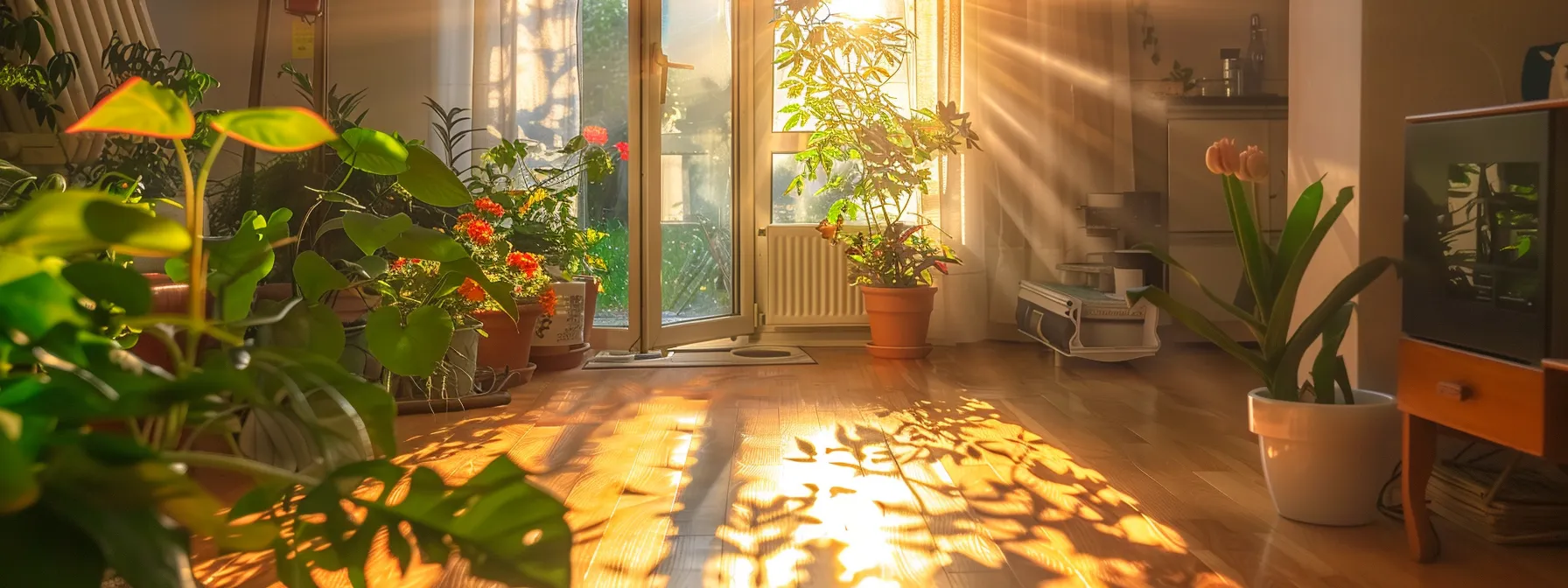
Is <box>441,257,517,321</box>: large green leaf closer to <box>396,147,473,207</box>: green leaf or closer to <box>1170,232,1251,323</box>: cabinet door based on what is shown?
<box>396,147,473,207</box>: green leaf

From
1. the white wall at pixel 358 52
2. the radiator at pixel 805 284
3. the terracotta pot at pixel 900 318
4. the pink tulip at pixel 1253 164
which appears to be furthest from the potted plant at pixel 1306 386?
the white wall at pixel 358 52

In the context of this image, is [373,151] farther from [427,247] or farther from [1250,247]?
[1250,247]

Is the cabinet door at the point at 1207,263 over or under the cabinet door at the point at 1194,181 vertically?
under

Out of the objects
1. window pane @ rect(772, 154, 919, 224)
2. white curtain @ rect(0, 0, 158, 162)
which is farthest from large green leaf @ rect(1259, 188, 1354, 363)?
white curtain @ rect(0, 0, 158, 162)

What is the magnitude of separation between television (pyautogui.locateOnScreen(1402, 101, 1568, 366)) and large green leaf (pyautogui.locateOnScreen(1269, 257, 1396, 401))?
5cm

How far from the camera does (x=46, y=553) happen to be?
30 cm

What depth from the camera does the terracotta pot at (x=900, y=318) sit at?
15.5 feet

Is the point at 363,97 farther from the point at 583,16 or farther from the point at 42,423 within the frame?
the point at 42,423

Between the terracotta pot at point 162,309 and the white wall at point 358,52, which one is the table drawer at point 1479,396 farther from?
the white wall at point 358,52

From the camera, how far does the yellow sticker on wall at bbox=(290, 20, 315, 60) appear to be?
13.7 feet

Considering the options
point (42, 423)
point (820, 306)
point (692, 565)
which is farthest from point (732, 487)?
point (820, 306)

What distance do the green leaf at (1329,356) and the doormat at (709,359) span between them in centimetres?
262

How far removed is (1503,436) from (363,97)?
414cm

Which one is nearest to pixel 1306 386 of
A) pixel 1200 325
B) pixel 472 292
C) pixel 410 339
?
pixel 1200 325
